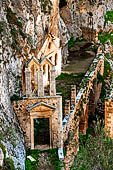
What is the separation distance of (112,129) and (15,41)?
9.00 meters

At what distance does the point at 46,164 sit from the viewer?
1895 centimetres

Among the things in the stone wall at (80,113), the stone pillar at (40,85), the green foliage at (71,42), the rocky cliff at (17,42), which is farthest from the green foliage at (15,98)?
→ the green foliage at (71,42)

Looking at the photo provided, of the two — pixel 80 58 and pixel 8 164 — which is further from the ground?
pixel 80 58

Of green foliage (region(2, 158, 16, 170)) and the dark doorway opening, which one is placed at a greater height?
green foliage (region(2, 158, 16, 170))

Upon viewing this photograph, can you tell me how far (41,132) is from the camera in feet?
71.2

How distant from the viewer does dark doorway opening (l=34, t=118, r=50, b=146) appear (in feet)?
67.6

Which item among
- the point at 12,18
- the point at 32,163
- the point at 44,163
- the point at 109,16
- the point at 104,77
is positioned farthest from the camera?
the point at 109,16

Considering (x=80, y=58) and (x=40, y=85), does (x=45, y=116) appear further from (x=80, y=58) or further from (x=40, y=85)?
(x=80, y=58)

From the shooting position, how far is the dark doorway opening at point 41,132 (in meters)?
20.6

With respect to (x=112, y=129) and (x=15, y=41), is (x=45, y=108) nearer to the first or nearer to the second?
(x=15, y=41)

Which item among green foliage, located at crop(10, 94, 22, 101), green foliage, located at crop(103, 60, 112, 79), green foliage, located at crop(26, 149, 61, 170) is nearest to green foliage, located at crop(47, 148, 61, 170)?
green foliage, located at crop(26, 149, 61, 170)

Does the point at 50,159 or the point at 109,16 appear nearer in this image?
the point at 50,159

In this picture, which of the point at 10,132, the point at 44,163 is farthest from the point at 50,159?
the point at 10,132

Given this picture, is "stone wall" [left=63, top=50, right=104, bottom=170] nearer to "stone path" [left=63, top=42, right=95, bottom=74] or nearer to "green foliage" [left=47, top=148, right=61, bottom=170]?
"green foliage" [left=47, top=148, right=61, bottom=170]
